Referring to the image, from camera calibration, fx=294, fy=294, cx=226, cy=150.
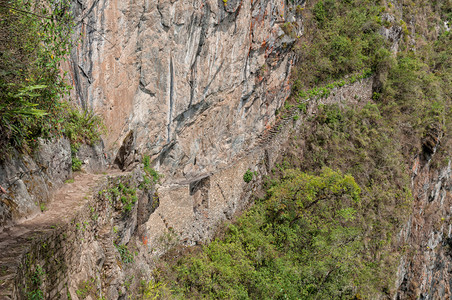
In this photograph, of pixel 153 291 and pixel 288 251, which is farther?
pixel 288 251

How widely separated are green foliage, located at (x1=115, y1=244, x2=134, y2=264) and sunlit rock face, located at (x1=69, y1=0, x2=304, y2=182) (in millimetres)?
2732

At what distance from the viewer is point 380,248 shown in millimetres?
13453

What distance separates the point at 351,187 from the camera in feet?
39.1

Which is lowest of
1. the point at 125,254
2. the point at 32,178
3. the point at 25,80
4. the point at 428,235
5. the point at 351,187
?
the point at 428,235

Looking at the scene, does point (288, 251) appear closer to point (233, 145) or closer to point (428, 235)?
point (233, 145)

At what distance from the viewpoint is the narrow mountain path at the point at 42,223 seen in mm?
2848

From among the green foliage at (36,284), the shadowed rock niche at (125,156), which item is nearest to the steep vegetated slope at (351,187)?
the shadowed rock niche at (125,156)


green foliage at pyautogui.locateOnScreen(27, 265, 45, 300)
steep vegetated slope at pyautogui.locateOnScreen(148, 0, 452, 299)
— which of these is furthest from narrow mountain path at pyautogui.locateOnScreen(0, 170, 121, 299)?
steep vegetated slope at pyautogui.locateOnScreen(148, 0, 452, 299)

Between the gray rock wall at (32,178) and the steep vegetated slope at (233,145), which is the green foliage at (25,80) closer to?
the steep vegetated slope at (233,145)

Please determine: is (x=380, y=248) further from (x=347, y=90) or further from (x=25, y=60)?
(x=25, y=60)

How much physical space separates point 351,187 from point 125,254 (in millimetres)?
9264

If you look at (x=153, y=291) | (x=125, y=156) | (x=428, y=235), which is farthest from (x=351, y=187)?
(x=428, y=235)

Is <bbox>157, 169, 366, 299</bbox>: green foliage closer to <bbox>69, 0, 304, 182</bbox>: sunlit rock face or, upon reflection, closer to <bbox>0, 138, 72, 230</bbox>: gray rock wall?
<bbox>69, 0, 304, 182</bbox>: sunlit rock face

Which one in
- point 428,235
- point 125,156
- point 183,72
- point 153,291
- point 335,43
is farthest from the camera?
point 428,235
